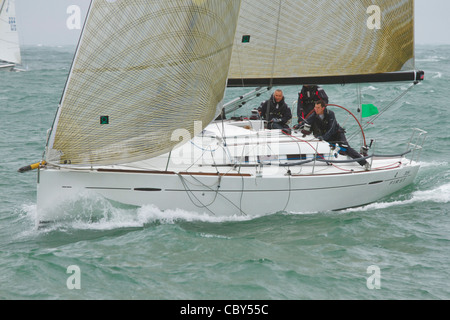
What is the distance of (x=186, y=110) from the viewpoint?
8.05 meters

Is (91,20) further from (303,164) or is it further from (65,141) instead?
(303,164)

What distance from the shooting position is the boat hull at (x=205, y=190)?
821 centimetres

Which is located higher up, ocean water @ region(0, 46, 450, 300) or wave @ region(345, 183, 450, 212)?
wave @ region(345, 183, 450, 212)

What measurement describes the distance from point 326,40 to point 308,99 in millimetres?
1218

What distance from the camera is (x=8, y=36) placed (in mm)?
36219

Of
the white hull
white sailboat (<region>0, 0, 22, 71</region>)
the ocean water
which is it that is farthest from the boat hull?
white sailboat (<region>0, 0, 22, 71</region>)

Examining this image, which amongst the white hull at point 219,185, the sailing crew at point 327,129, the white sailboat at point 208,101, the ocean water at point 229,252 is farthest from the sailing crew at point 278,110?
the ocean water at point 229,252

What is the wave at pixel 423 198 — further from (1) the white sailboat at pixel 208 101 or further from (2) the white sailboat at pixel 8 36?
(2) the white sailboat at pixel 8 36

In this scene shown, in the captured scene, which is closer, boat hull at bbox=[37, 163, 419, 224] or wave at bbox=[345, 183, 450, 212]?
boat hull at bbox=[37, 163, 419, 224]

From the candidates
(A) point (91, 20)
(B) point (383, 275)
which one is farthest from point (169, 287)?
(A) point (91, 20)

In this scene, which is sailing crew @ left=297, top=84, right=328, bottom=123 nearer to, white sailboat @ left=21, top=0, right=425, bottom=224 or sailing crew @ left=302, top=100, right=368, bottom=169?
white sailboat @ left=21, top=0, right=425, bottom=224

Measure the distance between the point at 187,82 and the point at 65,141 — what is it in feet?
5.94

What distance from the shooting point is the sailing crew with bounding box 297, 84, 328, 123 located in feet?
35.8
